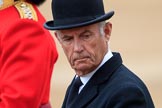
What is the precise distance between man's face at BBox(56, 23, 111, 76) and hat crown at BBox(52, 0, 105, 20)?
0.07m

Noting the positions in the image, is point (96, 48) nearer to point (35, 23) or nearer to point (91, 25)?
point (91, 25)

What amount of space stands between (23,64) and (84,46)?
51 centimetres

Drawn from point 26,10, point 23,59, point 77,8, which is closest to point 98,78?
point 77,8

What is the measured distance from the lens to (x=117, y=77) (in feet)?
11.2

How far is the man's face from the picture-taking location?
3400mm

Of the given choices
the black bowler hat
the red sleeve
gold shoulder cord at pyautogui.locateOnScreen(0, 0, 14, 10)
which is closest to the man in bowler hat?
the black bowler hat

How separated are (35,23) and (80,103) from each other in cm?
59

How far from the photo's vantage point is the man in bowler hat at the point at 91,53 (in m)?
3.38

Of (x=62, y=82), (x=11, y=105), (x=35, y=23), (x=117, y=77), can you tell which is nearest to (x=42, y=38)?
(x=35, y=23)

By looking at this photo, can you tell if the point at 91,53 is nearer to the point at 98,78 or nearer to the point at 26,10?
the point at 98,78

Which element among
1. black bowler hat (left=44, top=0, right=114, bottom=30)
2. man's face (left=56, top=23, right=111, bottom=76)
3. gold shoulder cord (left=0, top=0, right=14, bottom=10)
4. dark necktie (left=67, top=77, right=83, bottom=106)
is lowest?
dark necktie (left=67, top=77, right=83, bottom=106)

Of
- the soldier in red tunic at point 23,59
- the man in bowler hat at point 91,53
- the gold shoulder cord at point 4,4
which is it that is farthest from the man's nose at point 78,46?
the gold shoulder cord at point 4,4

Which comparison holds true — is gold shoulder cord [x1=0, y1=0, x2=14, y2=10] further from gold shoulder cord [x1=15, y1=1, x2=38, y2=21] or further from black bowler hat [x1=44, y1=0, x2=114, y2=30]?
black bowler hat [x1=44, y1=0, x2=114, y2=30]

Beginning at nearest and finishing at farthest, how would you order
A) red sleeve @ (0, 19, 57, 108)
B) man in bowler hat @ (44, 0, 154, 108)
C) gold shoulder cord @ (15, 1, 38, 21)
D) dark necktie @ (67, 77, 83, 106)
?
man in bowler hat @ (44, 0, 154, 108)
dark necktie @ (67, 77, 83, 106)
red sleeve @ (0, 19, 57, 108)
gold shoulder cord @ (15, 1, 38, 21)
